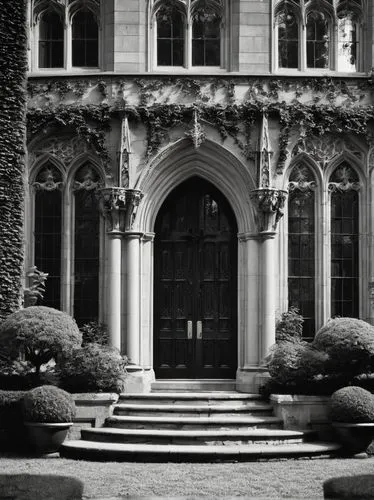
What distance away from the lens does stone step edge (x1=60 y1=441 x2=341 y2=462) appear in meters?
15.2

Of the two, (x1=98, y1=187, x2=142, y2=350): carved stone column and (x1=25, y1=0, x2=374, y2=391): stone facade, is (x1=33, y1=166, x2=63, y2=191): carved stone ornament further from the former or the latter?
(x1=98, y1=187, x2=142, y2=350): carved stone column

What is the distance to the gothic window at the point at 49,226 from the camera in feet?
66.6

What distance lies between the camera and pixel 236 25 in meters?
20.1

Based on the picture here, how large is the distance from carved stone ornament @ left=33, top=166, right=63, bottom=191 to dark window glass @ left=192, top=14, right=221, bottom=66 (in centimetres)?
372

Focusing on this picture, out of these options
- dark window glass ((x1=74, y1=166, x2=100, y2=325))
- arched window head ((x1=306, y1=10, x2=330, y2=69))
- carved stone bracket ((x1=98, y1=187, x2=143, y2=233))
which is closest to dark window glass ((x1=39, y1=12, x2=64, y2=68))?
dark window glass ((x1=74, y1=166, x2=100, y2=325))

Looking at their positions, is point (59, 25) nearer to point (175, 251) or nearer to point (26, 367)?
point (175, 251)

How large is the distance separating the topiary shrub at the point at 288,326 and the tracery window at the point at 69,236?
3748 mm

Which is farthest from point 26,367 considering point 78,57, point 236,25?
point 236,25

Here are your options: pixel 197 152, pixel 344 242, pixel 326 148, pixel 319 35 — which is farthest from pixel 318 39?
pixel 344 242

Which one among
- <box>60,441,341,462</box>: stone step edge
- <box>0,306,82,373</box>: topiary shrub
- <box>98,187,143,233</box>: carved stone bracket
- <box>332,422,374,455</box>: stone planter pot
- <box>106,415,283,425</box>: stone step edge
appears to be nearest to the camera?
<box>60,441,341,462</box>: stone step edge

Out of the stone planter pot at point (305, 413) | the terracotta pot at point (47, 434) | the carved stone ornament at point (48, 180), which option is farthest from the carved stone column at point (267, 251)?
the terracotta pot at point (47, 434)

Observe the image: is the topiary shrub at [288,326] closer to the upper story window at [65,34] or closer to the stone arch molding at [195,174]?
the stone arch molding at [195,174]

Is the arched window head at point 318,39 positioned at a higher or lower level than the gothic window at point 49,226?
higher

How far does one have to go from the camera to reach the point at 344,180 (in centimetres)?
2042
